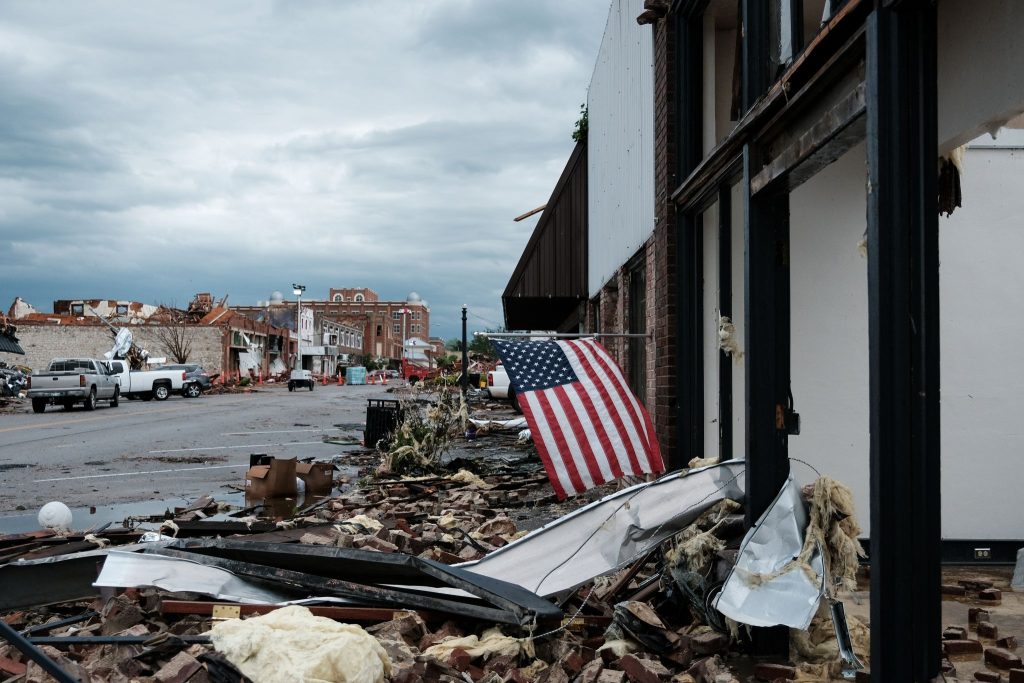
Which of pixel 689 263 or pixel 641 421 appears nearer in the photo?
pixel 689 263

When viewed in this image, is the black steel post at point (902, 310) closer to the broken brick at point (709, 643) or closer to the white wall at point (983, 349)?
the broken brick at point (709, 643)

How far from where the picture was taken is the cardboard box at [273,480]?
399 inches

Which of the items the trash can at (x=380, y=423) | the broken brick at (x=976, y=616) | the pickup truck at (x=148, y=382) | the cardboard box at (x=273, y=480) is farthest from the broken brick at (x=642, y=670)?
the pickup truck at (x=148, y=382)

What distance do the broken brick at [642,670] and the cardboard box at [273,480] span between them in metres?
6.85

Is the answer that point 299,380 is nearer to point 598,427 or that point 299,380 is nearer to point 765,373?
point 598,427

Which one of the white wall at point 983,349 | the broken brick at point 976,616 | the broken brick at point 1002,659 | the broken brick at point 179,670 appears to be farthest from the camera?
the white wall at point 983,349

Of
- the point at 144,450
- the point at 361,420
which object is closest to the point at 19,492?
the point at 144,450

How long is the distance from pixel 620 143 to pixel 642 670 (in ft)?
26.9

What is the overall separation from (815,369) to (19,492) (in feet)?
31.0

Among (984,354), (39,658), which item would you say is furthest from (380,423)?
(39,658)

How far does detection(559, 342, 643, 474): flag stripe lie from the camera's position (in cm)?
768

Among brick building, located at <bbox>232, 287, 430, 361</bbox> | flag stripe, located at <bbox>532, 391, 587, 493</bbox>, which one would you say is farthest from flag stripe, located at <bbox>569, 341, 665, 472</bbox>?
brick building, located at <bbox>232, 287, 430, 361</bbox>

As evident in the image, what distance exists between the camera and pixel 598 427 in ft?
25.5

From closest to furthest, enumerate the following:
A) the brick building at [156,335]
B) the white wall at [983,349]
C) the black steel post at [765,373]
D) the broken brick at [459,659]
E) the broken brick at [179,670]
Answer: the broken brick at [179,670], the broken brick at [459,659], the black steel post at [765,373], the white wall at [983,349], the brick building at [156,335]
